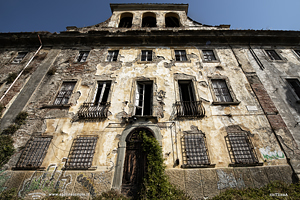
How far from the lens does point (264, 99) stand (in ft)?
27.4

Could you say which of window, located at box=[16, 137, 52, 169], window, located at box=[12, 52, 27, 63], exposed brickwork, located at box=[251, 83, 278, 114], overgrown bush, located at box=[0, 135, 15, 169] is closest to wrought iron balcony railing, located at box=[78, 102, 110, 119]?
window, located at box=[16, 137, 52, 169]

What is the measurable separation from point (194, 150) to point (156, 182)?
2264 mm

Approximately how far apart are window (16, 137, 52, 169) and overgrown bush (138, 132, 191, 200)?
464 cm

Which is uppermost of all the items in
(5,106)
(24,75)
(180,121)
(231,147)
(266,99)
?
(24,75)

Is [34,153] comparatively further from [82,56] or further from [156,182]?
[82,56]

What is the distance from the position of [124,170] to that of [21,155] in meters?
4.76

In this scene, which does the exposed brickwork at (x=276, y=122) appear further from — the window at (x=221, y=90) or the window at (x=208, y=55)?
the window at (x=208, y=55)

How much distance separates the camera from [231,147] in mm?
6855

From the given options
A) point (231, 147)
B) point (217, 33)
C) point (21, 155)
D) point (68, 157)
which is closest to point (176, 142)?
point (231, 147)

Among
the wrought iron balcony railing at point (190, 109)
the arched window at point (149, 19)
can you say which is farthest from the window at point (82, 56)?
the wrought iron balcony railing at point (190, 109)

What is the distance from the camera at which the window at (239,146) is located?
21.5 feet

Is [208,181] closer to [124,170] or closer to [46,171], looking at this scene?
[124,170]

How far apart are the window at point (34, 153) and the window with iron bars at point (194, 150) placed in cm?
634

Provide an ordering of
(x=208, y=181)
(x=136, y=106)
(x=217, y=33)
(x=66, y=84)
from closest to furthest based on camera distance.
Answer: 1. (x=208, y=181)
2. (x=136, y=106)
3. (x=66, y=84)
4. (x=217, y=33)
